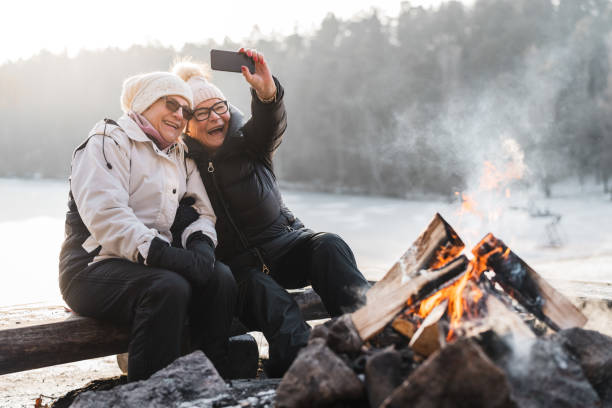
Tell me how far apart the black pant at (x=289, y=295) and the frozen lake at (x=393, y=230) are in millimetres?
609

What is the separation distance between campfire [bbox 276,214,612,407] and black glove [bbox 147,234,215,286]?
661mm

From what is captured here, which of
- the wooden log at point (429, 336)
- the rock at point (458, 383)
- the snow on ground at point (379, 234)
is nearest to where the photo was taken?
the rock at point (458, 383)

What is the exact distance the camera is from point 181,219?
2443 millimetres

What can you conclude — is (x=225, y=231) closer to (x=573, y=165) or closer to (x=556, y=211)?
(x=556, y=211)

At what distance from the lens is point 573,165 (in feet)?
62.4

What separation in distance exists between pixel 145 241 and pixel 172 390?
63 centimetres

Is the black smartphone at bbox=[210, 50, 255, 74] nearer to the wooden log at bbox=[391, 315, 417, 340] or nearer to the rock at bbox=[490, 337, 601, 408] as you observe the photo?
the wooden log at bbox=[391, 315, 417, 340]

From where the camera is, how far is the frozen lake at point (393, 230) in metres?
6.18

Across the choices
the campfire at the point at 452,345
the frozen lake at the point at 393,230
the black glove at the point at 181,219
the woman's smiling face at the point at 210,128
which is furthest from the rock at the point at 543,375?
the woman's smiling face at the point at 210,128

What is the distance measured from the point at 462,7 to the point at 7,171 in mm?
36008

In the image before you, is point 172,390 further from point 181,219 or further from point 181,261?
point 181,219

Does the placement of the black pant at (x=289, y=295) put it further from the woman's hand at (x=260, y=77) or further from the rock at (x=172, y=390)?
the woman's hand at (x=260, y=77)

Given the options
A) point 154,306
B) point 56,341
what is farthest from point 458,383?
point 56,341

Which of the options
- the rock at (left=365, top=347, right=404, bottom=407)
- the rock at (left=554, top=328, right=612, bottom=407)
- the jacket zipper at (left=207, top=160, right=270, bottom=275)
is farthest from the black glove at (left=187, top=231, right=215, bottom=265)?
the rock at (left=554, top=328, right=612, bottom=407)
